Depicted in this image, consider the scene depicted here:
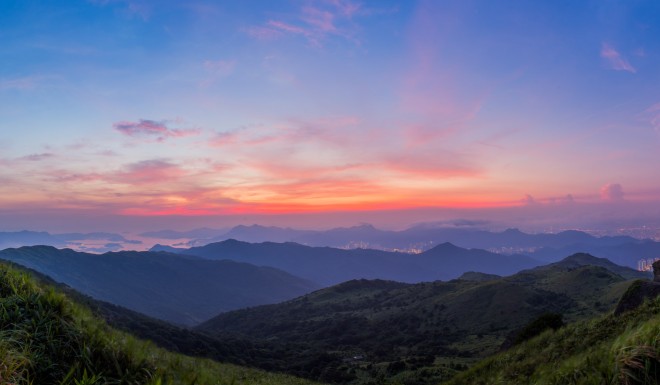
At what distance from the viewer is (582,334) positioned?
578 inches

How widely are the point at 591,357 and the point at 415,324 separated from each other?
107010mm

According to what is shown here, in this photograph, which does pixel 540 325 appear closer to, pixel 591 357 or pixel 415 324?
pixel 591 357

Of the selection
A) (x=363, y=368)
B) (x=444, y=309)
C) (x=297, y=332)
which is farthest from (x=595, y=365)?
(x=297, y=332)

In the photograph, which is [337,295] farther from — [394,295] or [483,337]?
[483,337]

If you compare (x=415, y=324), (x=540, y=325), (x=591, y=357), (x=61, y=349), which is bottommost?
(x=415, y=324)

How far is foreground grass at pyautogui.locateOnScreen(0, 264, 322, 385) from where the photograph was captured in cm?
606

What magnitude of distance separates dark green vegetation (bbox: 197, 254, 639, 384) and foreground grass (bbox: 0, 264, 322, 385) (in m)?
28.7

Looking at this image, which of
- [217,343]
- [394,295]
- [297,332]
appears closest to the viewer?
[217,343]

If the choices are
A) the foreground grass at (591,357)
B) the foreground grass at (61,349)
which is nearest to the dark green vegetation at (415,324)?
the foreground grass at (591,357)

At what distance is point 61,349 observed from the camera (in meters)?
6.82

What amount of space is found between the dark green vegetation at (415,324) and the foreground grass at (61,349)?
28.7 meters

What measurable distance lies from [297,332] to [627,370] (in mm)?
133388

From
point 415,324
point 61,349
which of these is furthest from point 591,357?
point 415,324

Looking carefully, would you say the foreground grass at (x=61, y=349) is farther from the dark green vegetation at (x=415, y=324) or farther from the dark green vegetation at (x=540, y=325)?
the dark green vegetation at (x=415, y=324)
